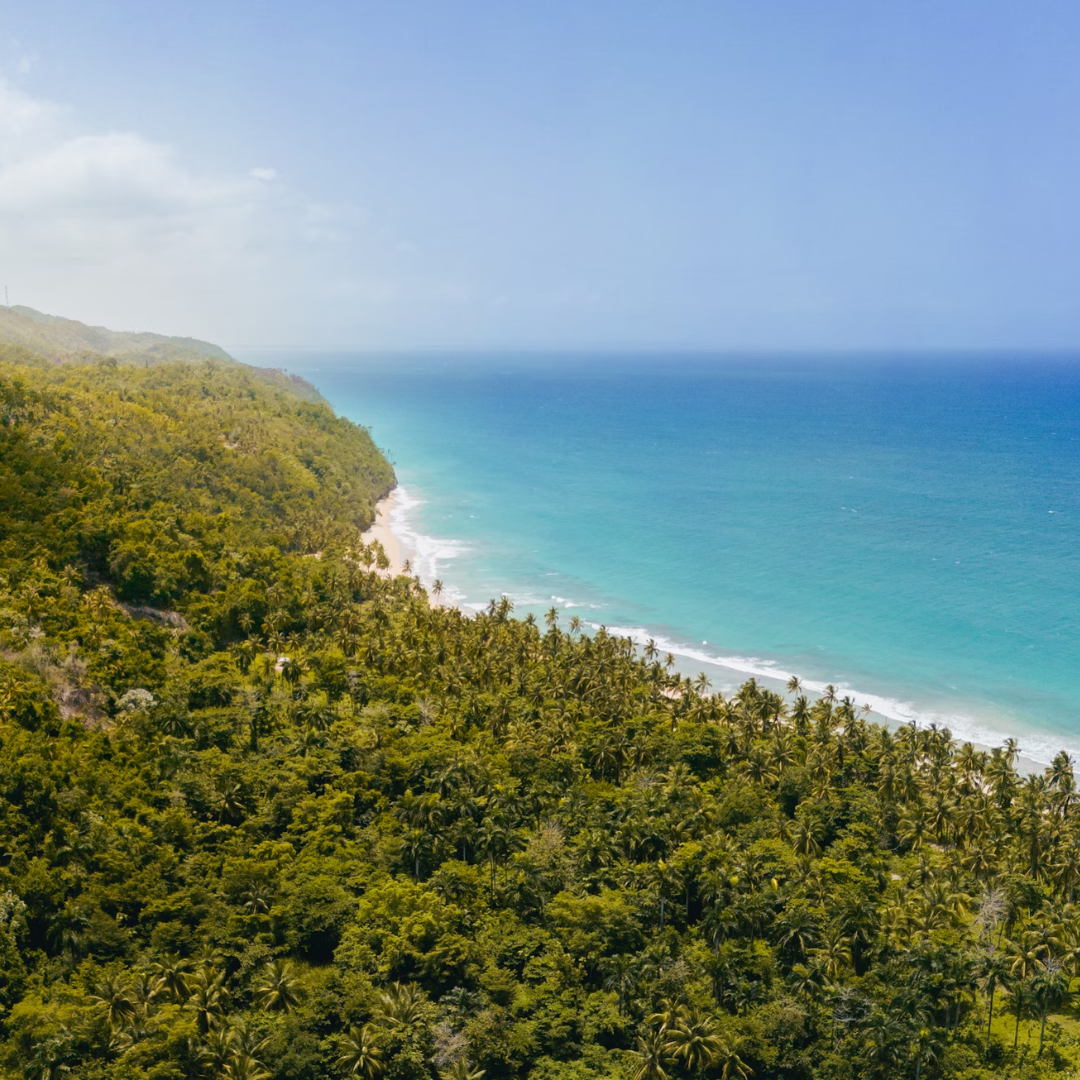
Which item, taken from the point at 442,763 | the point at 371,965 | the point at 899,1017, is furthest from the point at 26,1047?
the point at 899,1017

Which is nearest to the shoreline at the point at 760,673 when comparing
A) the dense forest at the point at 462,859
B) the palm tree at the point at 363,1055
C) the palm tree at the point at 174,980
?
the dense forest at the point at 462,859

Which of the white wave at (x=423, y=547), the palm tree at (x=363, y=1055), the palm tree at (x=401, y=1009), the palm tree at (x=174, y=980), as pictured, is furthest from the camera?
the white wave at (x=423, y=547)

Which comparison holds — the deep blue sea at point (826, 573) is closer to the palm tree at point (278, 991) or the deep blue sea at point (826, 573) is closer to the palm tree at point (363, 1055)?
the palm tree at point (278, 991)

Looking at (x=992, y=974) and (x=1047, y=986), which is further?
(x=992, y=974)

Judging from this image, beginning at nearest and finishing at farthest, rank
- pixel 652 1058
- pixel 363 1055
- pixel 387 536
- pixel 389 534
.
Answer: pixel 363 1055 → pixel 652 1058 → pixel 387 536 → pixel 389 534

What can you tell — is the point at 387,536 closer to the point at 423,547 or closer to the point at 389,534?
the point at 389,534

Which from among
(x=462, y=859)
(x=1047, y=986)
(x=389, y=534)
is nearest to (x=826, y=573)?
(x=389, y=534)
